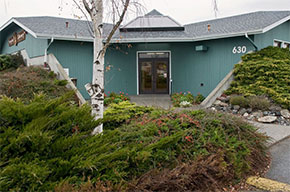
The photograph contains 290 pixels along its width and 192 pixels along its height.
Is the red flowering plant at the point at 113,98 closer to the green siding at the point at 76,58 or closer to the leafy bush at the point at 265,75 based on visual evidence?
the green siding at the point at 76,58

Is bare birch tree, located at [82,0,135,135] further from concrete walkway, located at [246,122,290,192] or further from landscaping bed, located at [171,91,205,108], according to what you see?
landscaping bed, located at [171,91,205,108]

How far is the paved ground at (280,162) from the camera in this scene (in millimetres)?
4199

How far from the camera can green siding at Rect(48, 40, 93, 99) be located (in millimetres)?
11859

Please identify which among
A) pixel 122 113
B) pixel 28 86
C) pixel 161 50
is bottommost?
pixel 122 113

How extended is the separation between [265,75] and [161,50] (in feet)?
17.6

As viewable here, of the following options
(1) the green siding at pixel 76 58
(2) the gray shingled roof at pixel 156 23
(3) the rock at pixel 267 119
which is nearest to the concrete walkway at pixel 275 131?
(3) the rock at pixel 267 119

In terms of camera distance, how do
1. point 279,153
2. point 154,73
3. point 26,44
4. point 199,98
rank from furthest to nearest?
1. point 26,44
2. point 154,73
3. point 199,98
4. point 279,153

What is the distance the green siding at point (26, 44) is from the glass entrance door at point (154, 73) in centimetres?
511

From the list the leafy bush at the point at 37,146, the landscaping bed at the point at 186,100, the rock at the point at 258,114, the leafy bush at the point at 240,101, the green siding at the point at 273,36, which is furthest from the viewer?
the green siding at the point at 273,36

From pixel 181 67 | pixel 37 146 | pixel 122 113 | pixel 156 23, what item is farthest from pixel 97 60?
pixel 156 23

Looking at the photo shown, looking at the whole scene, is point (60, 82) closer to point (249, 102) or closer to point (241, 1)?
point (241, 1)

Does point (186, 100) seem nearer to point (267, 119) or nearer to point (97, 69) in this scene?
point (267, 119)

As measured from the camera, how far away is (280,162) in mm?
4852

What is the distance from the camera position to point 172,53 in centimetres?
1334
